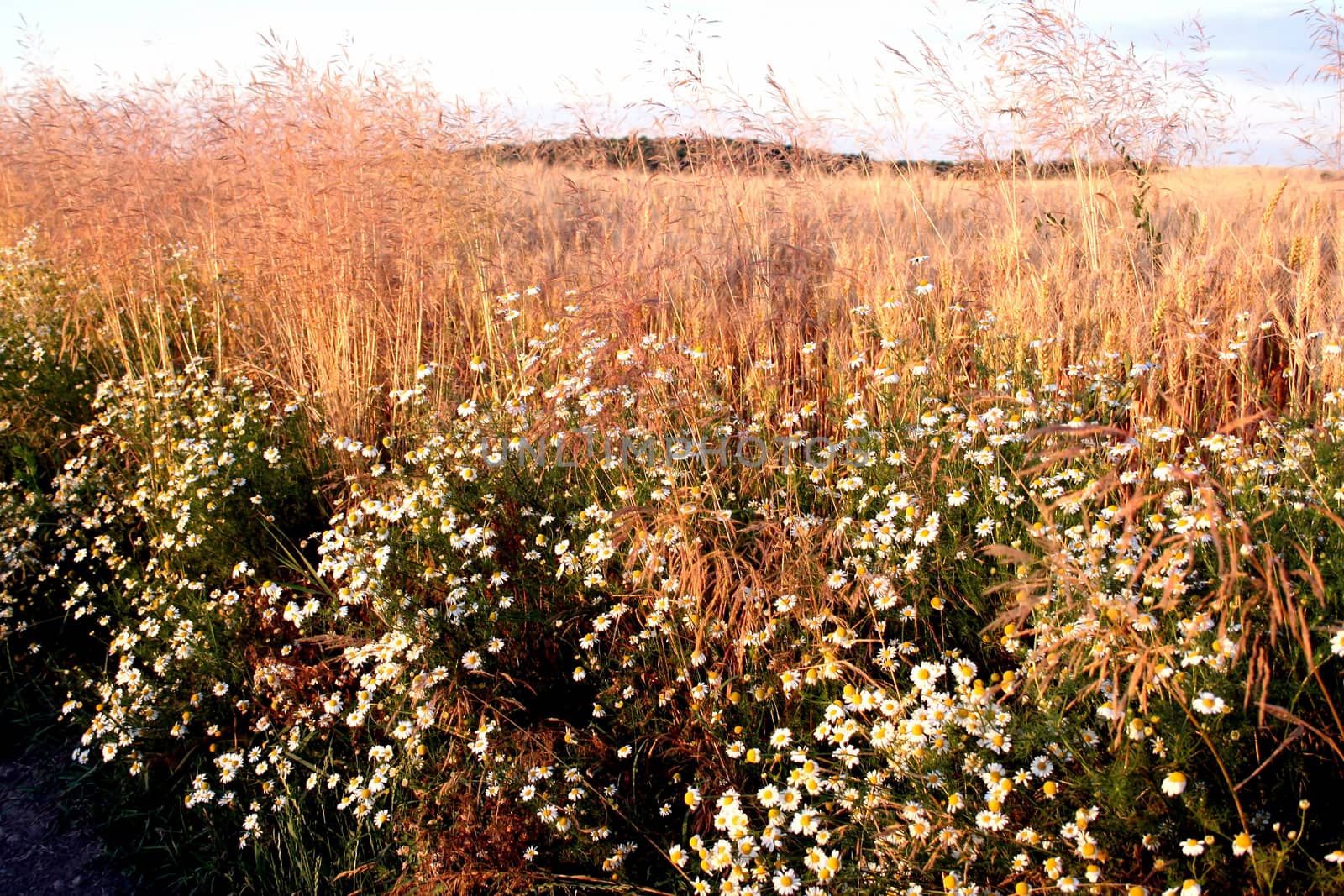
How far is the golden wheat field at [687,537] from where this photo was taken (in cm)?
171

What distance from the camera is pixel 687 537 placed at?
2.35 meters

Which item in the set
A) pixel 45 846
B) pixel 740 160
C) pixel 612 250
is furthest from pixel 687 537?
pixel 740 160

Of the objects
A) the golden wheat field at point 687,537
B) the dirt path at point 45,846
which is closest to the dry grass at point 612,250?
the golden wheat field at point 687,537

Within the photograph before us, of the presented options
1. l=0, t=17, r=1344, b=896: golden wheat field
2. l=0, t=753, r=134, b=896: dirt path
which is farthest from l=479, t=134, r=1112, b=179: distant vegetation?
l=0, t=753, r=134, b=896: dirt path

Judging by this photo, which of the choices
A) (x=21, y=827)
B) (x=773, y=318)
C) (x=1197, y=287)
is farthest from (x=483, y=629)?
(x=1197, y=287)

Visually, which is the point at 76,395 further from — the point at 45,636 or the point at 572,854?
the point at 572,854

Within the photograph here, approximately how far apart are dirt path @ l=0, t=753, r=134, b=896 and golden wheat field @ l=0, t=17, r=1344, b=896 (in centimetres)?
9

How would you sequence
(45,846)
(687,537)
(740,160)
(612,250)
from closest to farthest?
(687,537) < (45,846) < (612,250) < (740,160)

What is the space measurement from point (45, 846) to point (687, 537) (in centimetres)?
198

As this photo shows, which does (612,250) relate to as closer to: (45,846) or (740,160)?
(740,160)

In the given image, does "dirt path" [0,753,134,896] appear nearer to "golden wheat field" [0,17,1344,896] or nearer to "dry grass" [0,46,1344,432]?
"golden wheat field" [0,17,1344,896]

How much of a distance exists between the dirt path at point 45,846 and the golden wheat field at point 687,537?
87 millimetres

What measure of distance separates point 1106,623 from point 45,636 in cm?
359

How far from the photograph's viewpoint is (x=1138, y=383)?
3049mm
